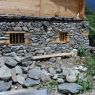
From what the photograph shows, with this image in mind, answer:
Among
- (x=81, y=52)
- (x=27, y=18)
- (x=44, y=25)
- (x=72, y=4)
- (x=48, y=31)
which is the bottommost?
(x=81, y=52)

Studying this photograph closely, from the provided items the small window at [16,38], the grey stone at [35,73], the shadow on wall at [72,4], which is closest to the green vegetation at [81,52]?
the shadow on wall at [72,4]

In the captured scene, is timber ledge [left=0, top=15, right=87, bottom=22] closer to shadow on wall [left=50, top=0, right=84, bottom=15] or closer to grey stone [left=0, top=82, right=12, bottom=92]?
shadow on wall [left=50, top=0, right=84, bottom=15]

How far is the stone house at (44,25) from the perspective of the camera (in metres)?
15.5

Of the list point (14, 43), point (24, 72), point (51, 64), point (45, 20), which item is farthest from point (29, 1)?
point (24, 72)

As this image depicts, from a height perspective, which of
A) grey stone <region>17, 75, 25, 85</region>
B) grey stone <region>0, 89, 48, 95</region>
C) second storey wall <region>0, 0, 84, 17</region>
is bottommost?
grey stone <region>0, 89, 48, 95</region>

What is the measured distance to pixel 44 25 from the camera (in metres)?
16.5

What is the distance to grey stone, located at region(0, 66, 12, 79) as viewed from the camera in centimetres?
1205

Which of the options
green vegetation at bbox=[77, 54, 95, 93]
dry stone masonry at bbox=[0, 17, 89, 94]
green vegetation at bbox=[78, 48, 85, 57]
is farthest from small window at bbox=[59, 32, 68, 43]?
green vegetation at bbox=[77, 54, 95, 93]

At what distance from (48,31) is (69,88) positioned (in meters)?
5.42

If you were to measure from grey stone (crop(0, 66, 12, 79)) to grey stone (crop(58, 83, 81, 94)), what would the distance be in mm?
2039

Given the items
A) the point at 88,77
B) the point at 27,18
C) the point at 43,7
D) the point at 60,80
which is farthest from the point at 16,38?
the point at 88,77

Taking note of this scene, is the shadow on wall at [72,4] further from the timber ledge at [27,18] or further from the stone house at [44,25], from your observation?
the timber ledge at [27,18]

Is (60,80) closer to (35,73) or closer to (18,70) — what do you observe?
(35,73)

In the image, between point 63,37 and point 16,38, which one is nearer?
point 16,38
